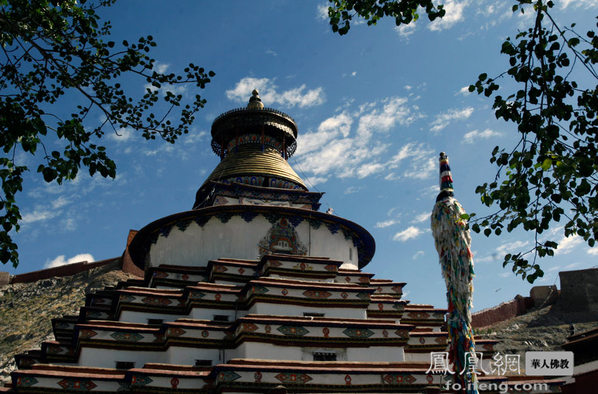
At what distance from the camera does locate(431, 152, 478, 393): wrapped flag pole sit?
12766mm

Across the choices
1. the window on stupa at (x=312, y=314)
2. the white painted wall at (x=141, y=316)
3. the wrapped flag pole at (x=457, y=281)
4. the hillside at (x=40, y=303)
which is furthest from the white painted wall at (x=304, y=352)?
the hillside at (x=40, y=303)

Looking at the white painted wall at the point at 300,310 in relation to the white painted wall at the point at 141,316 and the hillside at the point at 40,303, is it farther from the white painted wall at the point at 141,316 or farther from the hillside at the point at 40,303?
the hillside at the point at 40,303

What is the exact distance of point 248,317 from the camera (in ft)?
54.0

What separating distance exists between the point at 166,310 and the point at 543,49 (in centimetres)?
1485

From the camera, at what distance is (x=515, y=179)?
324 inches

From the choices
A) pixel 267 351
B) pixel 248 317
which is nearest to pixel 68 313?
pixel 248 317

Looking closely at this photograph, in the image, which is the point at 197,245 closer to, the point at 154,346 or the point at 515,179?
the point at 154,346

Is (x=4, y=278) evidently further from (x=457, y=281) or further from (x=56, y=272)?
(x=457, y=281)

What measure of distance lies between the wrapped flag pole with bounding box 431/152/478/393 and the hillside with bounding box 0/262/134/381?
31042mm

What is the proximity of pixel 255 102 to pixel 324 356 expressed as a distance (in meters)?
17.0

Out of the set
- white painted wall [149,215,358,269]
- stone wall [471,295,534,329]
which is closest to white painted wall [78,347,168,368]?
white painted wall [149,215,358,269]

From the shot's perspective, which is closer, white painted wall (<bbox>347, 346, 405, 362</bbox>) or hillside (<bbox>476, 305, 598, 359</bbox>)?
white painted wall (<bbox>347, 346, 405, 362</bbox>)

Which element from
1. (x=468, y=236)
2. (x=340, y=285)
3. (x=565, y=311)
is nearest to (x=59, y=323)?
(x=340, y=285)

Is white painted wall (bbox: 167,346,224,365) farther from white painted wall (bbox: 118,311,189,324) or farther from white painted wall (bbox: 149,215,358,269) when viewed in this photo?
white painted wall (bbox: 149,215,358,269)
